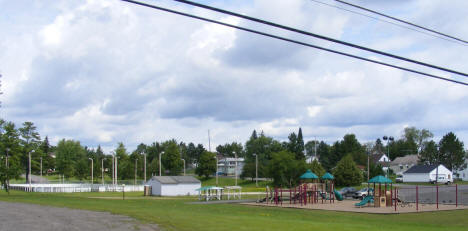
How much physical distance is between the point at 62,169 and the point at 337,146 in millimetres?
74160

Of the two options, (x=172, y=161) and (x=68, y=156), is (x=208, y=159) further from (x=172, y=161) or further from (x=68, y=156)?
(x=68, y=156)

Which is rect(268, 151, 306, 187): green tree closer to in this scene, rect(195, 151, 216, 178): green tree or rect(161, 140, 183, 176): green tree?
rect(195, 151, 216, 178): green tree

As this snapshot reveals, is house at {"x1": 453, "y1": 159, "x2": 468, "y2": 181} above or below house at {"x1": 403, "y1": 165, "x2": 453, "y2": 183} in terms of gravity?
below

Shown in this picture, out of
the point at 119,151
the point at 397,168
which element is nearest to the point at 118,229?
the point at 119,151

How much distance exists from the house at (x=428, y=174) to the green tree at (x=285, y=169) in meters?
31.3

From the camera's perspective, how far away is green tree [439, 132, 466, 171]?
11719 centimetres

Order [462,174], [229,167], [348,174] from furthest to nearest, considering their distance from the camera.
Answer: [229,167] < [462,174] < [348,174]

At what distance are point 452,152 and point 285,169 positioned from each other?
52.0 meters

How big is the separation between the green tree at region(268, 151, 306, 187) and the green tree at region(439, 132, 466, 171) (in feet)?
156

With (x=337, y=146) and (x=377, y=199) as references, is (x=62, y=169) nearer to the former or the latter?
(x=337, y=146)

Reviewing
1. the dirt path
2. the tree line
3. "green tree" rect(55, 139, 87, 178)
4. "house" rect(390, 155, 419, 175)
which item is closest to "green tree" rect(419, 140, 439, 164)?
the tree line

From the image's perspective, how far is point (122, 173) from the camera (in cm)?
11625

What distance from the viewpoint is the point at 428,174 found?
105 metres

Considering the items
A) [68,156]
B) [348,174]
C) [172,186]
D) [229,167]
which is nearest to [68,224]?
[172,186]
